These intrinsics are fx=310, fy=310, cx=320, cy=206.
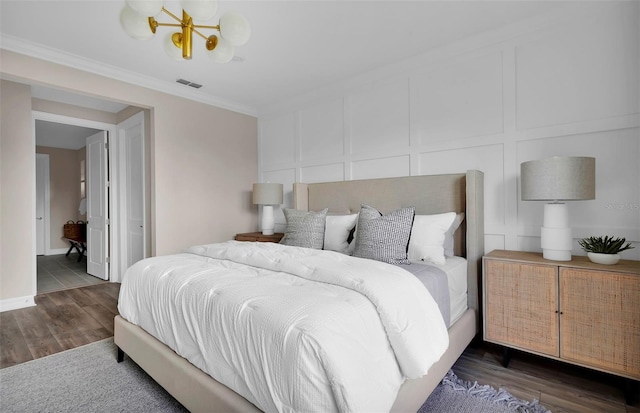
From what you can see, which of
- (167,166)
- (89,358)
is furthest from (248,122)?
(89,358)

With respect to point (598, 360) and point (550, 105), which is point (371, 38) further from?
point (598, 360)

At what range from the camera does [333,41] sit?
2799 mm

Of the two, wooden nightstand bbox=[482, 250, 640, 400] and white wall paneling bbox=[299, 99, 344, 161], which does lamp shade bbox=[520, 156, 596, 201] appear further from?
white wall paneling bbox=[299, 99, 344, 161]

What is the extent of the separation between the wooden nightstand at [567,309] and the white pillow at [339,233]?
1163 mm

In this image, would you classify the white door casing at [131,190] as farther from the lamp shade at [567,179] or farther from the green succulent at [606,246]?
the green succulent at [606,246]

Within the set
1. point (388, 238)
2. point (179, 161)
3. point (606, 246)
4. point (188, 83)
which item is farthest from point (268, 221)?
point (606, 246)

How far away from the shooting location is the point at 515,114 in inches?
100

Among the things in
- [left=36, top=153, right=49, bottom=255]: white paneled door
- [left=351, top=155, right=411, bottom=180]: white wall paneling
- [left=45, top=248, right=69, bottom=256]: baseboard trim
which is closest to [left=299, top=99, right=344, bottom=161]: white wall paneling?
[left=351, top=155, right=411, bottom=180]: white wall paneling

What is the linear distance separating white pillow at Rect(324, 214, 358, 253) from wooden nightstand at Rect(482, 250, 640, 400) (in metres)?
1.16

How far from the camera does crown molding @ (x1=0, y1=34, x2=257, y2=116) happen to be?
2.75 metres

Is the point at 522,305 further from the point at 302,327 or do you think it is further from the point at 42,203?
the point at 42,203

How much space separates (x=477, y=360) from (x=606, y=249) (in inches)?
44.9

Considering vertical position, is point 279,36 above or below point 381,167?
above

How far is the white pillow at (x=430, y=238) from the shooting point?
2.35 m
